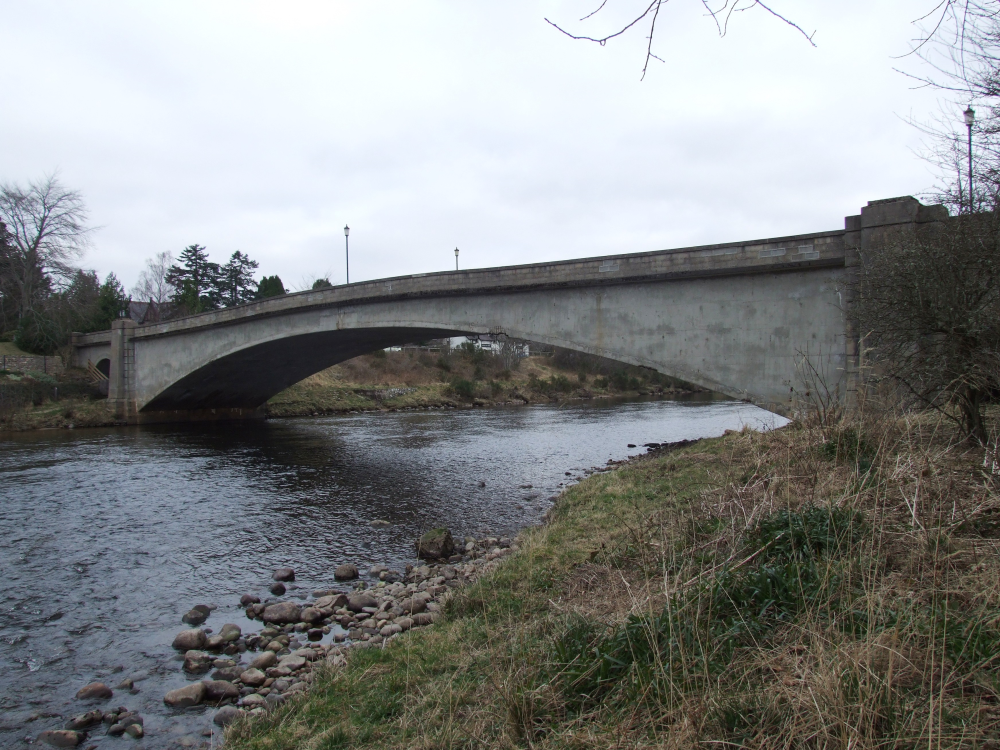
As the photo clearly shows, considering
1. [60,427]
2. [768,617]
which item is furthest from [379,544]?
[60,427]

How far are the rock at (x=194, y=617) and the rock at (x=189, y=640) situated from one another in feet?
1.91

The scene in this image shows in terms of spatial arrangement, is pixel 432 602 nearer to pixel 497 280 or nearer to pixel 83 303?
pixel 497 280

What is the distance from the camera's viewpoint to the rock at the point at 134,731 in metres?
4.71

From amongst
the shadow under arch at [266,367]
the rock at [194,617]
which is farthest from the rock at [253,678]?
the shadow under arch at [266,367]

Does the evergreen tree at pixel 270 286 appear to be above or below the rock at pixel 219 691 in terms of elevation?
above

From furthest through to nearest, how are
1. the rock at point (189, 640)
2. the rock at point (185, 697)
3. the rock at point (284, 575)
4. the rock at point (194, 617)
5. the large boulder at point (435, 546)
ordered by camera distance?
the large boulder at point (435, 546)
the rock at point (284, 575)
the rock at point (194, 617)
the rock at point (189, 640)
the rock at point (185, 697)

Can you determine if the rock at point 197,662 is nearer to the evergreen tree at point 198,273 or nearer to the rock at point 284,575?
the rock at point 284,575

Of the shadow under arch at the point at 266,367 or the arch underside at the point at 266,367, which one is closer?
the shadow under arch at the point at 266,367

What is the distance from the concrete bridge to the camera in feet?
43.0

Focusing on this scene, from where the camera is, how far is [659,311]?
15.5m

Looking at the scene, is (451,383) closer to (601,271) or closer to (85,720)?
(601,271)

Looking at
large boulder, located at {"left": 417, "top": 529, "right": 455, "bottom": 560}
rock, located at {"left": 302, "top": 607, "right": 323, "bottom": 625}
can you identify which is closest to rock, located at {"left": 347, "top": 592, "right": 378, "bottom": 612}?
rock, located at {"left": 302, "top": 607, "right": 323, "bottom": 625}

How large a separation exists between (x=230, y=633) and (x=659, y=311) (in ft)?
39.8

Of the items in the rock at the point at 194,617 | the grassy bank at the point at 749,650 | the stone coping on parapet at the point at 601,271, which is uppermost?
the stone coping on parapet at the point at 601,271
